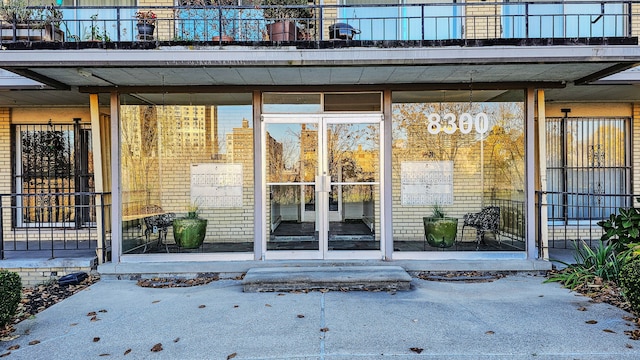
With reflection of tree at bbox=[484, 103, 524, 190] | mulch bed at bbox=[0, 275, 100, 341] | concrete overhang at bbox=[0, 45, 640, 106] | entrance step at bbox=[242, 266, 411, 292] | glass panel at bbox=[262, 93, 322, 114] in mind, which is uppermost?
concrete overhang at bbox=[0, 45, 640, 106]

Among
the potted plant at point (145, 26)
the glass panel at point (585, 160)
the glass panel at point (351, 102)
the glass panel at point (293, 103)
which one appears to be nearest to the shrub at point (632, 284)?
the glass panel at point (351, 102)

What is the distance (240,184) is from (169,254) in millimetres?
1627

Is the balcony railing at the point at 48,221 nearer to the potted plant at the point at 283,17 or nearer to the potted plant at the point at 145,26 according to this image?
the potted plant at the point at 145,26

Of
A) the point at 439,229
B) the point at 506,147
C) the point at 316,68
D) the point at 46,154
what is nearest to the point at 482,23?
the point at 506,147

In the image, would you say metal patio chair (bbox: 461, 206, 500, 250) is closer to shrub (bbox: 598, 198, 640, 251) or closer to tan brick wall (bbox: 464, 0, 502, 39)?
shrub (bbox: 598, 198, 640, 251)

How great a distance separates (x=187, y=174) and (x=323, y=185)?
237 cm

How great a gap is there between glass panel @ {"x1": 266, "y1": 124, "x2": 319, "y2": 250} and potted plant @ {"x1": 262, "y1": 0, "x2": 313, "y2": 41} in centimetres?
141

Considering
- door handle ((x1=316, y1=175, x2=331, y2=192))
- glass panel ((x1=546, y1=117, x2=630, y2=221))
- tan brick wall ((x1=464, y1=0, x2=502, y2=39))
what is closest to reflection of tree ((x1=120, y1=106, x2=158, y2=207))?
door handle ((x1=316, y1=175, x2=331, y2=192))

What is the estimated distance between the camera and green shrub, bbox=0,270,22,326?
4.41m

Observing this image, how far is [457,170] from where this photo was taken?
7.54 m

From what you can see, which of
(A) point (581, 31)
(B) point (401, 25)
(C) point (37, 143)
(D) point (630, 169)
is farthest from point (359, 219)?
(C) point (37, 143)

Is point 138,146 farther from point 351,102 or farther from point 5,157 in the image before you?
point 5,157

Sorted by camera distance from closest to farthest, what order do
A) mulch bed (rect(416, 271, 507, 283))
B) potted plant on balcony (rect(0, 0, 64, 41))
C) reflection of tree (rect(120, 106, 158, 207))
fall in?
1. mulch bed (rect(416, 271, 507, 283))
2. potted plant on balcony (rect(0, 0, 64, 41))
3. reflection of tree (rect(120, 106, 158, 207))

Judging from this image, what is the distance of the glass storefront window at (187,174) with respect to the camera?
7.25 metres
